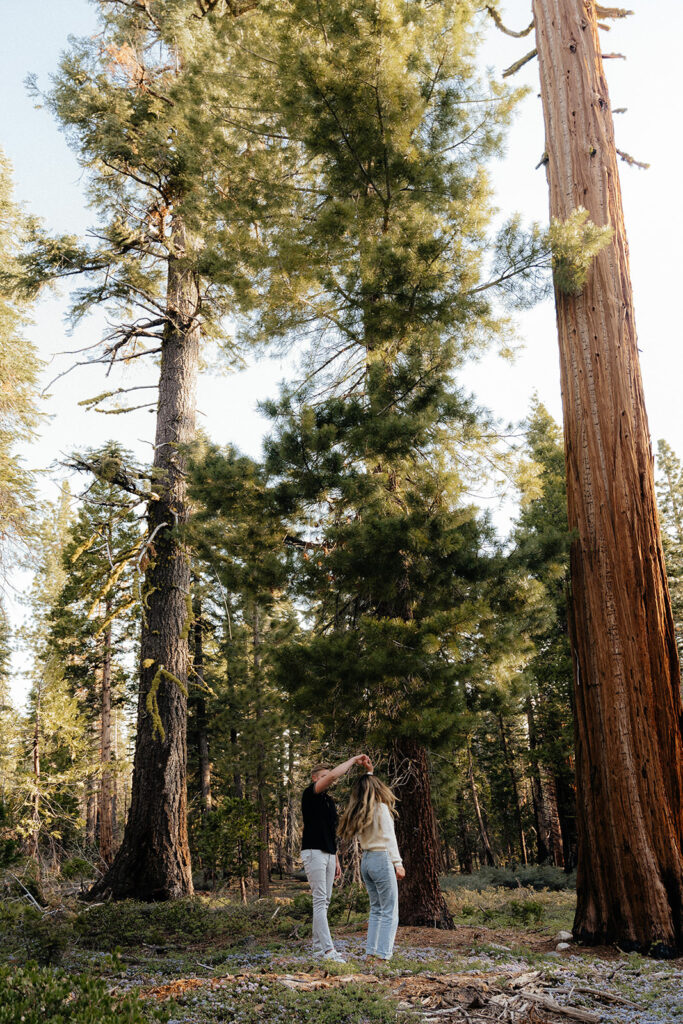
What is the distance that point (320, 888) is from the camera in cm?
537

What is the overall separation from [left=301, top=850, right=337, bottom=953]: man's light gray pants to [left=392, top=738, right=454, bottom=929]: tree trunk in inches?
77.5

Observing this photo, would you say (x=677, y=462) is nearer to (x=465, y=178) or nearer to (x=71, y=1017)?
(x=465, y=178)

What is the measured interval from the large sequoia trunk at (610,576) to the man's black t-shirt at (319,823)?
2.31m

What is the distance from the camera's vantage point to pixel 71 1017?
2.61m

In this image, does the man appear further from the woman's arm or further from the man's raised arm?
the woman's arm

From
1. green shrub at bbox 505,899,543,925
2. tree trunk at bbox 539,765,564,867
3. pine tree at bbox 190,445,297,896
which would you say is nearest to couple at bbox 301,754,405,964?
pine tree at bbox 190,445,297,896

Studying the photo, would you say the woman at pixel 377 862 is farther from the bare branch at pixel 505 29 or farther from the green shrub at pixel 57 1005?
the bare branch at pixel 505 29

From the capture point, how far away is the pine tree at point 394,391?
6.46 m

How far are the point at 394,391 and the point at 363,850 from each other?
4319 mm

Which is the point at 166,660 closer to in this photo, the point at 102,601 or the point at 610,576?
the point at 610,576

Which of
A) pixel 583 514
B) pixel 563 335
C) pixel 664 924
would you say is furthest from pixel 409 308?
pixel 664 924

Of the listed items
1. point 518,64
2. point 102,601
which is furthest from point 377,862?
point 102,601

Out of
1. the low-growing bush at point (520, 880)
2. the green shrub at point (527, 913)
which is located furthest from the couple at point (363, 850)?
the low-growing bush at point (520, 880)

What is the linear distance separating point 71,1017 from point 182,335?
32.2ft
